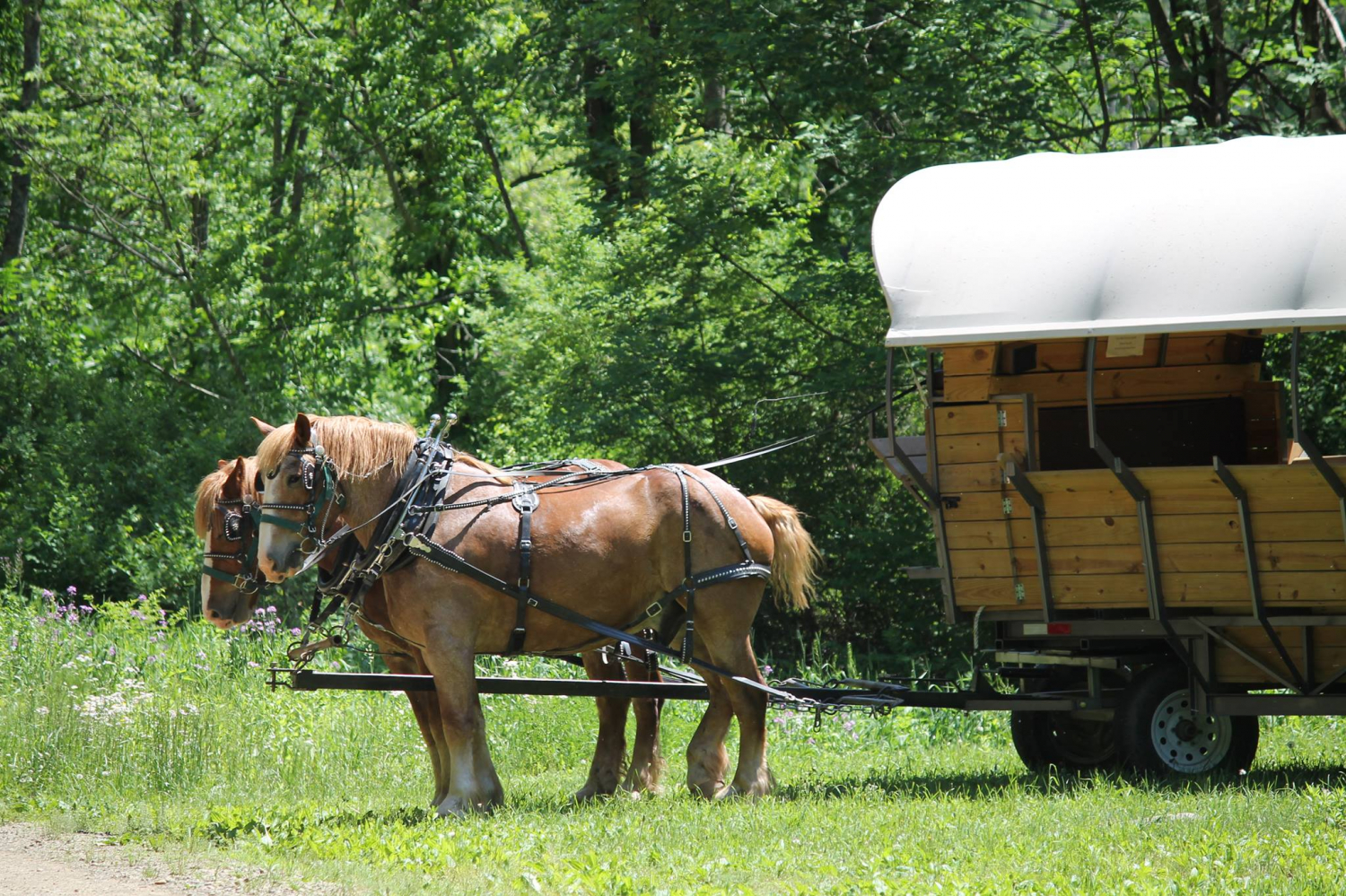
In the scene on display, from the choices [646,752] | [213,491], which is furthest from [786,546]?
[213,491]

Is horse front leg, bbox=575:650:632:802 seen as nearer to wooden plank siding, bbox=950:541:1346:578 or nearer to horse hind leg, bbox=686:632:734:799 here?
horse hind leg, bbox=686:632:734:799

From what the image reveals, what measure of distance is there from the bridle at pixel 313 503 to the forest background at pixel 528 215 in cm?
396

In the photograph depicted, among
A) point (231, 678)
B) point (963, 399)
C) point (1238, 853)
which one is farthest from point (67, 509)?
point (1238, 853)

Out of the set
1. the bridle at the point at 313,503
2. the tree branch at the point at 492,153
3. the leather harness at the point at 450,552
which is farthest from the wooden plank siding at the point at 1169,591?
the tree branch at the point at 492,153

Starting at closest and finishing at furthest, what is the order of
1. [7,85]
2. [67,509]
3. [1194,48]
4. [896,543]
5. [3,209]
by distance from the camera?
[1194,48] < [896,543] < [67,509] < [7,85] < [3,209]

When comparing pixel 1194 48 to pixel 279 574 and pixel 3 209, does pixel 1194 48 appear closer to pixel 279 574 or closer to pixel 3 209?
pixel 279 574

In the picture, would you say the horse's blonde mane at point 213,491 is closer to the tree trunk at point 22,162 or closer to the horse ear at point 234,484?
the horse ear at point 234,484

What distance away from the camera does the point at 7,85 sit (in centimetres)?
1778

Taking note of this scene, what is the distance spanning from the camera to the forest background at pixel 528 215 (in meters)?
12.0

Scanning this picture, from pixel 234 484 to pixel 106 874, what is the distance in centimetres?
→ 202

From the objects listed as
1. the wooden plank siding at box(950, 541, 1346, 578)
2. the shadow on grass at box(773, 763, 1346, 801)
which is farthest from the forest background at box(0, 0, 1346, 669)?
the shadow on grass at box(773, 763, 1346, 801)

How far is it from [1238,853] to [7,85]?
17.9 meters

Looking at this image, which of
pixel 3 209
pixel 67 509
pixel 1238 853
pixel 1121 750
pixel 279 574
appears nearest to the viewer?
pixel 1238 853

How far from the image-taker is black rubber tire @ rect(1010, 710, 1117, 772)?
7.74m
